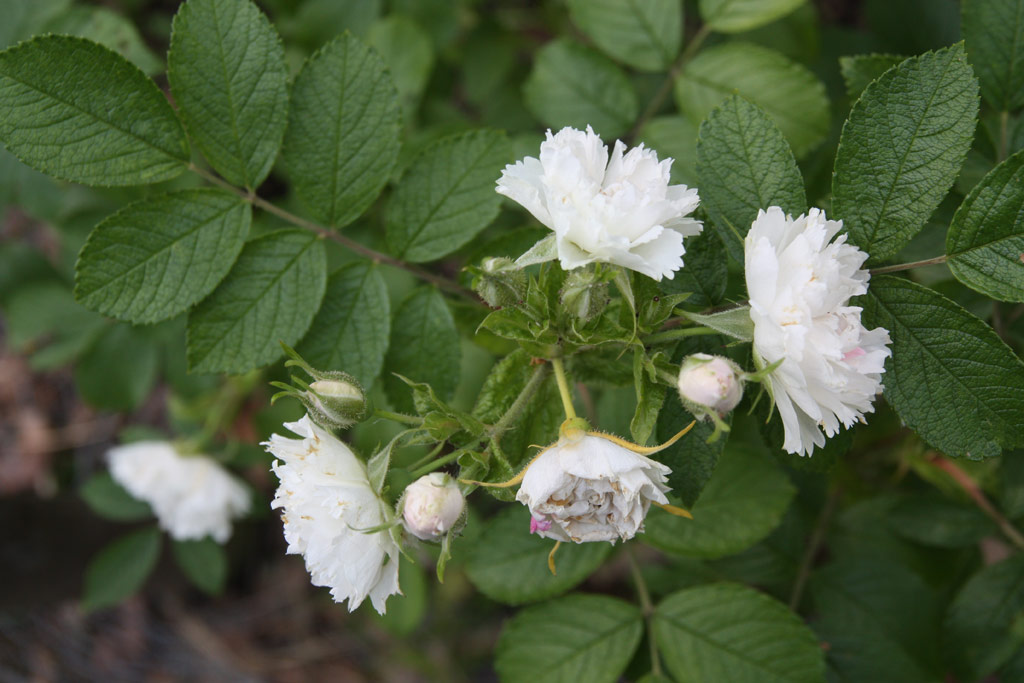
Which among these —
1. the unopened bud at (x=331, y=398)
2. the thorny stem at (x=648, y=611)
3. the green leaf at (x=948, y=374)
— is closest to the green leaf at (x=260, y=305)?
the unopened bud at (x=331, y=398)

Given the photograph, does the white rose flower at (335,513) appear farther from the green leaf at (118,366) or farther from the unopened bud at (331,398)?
the green leaf at (118,366)

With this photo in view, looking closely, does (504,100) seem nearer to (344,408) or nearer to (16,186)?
(16,186)

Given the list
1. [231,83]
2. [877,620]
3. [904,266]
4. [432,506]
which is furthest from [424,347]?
[877,620]

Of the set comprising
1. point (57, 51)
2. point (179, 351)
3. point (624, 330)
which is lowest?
point (179, 351)

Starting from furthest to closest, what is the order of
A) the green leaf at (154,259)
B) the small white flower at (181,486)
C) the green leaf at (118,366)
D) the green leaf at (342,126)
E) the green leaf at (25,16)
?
the green leaf at (118,366), the small white flower at (181,486), the green leaf at (25,16), the green leaf at (342,126), the green leaf at (154,259)

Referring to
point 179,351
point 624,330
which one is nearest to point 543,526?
point 624,330

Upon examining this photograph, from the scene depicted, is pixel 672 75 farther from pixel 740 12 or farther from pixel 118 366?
pixel 118 366

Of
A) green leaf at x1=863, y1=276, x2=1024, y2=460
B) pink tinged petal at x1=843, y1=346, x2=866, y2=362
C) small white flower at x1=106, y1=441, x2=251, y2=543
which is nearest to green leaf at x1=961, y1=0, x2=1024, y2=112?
green leaf at x1=863, y1=276, x2=1024, y2=460
